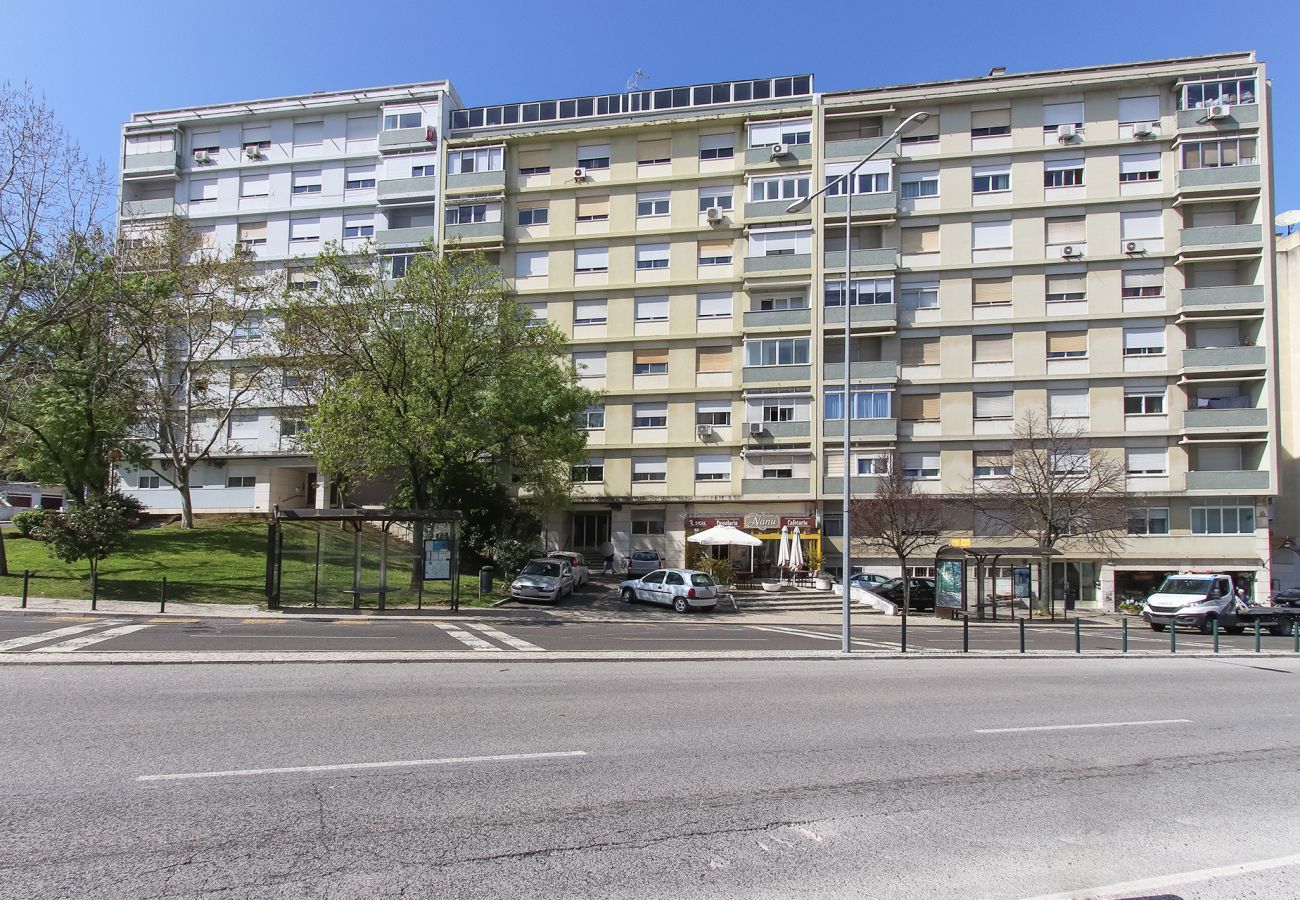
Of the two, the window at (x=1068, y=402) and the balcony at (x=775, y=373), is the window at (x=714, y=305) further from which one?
the window at (x=1068, y=402)

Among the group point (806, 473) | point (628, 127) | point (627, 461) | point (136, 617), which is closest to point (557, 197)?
point (628, 127)

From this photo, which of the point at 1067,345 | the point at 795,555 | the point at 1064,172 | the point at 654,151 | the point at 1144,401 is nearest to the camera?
the point at 795,555

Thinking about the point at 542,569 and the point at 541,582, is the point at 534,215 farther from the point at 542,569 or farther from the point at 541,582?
the point at 541,582

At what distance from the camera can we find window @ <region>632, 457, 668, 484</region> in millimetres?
45750

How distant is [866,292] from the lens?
4422cm

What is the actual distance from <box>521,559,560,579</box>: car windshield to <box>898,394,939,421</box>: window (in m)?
22.4

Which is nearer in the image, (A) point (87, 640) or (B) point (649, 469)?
(A) point (87, 640)

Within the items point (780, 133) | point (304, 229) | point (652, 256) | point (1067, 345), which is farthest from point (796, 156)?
point (304, 229)

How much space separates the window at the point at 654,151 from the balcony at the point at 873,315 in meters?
13.0

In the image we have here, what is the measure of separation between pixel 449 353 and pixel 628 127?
25482 mm

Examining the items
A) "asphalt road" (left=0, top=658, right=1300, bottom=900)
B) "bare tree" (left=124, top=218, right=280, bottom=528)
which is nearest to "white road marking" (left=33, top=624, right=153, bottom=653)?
"asphalt road" (left=0, top=658, right=1300, bottom=900)

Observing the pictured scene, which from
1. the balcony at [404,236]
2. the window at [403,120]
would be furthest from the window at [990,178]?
the window at [403,120]

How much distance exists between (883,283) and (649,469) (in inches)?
621

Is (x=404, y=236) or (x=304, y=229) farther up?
(x=304, y=229)
